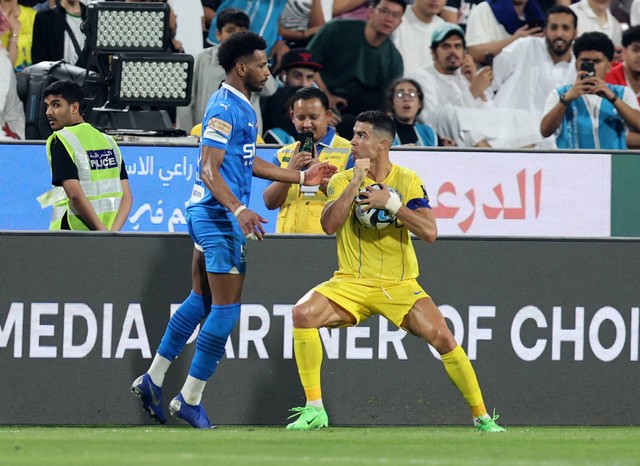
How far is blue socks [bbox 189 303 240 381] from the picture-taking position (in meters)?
8.25

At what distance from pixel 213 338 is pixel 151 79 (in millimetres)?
2956

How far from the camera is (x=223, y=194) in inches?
316

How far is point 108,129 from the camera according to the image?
37.0 feet

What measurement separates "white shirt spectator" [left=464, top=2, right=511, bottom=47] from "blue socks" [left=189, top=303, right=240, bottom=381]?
6.87m

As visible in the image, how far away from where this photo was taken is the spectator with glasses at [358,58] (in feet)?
43.8

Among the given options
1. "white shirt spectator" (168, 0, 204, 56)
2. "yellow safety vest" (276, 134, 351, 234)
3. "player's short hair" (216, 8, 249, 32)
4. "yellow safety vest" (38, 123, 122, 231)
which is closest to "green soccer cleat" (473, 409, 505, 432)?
"yellow safety vest" (276, 134, 351, 234)

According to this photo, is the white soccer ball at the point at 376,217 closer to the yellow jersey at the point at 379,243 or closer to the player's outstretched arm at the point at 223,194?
the yellow jersey at the point at 379,243

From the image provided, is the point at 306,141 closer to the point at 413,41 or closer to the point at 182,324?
the point at 182,324

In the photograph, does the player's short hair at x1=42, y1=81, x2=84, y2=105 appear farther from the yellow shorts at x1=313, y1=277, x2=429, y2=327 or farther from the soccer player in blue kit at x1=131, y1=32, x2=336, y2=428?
the yellow shorts at x1=313, y1=277, x2=429, y2=327

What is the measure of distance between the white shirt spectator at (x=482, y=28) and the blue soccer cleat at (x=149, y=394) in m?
6.95

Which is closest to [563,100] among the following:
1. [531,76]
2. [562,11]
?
[531,76]

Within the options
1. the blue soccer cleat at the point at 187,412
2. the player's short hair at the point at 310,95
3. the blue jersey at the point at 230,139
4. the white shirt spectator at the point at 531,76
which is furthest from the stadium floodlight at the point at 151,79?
the white shirt spectator at the point at 531,76

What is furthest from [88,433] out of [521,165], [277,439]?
[521,165]

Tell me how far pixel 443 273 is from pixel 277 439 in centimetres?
231
